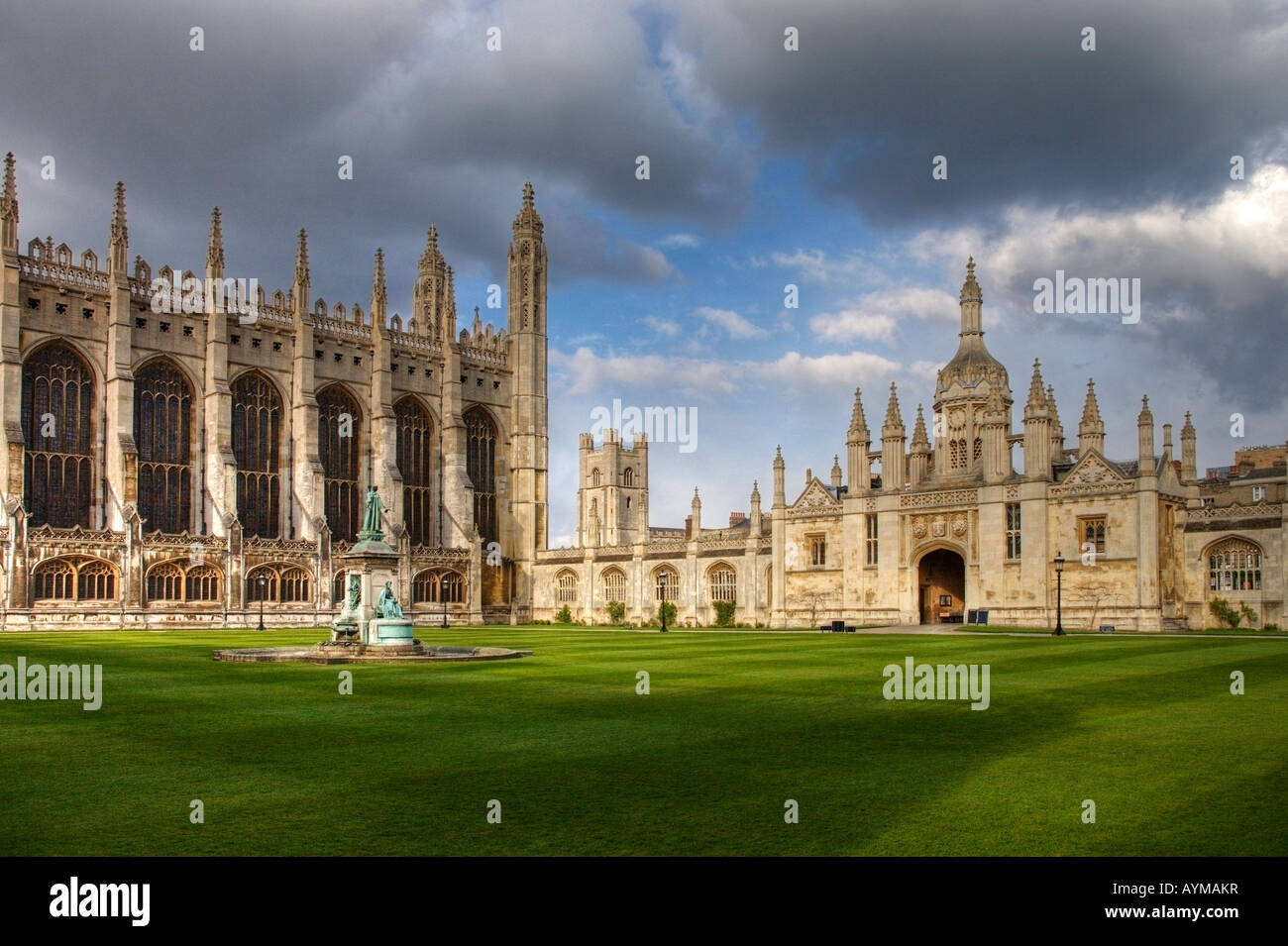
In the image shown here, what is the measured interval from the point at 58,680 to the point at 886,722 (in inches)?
540

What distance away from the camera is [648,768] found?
10.2 metres

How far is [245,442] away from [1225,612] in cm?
4970

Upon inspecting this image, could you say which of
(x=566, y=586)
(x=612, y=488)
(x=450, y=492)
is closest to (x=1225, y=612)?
(x=566, y=586)

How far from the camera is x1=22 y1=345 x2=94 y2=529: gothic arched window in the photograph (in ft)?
180

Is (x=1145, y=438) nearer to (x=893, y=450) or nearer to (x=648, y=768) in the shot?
(x=893, y=450)

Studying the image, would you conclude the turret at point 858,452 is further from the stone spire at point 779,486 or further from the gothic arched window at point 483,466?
the gothic arched window at point 483,466

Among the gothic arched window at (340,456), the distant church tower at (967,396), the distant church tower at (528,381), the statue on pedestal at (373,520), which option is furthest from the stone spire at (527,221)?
the statue on pedestal at (373,520)

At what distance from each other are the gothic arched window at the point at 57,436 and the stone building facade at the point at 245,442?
88 millimetres

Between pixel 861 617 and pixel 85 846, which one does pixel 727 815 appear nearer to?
pixel 85 846

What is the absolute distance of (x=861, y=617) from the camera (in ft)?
164

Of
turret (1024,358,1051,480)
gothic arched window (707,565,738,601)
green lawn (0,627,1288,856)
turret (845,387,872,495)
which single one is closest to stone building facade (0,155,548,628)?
gothic arched window (707,565,738,601)

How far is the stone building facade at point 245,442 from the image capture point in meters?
53.0

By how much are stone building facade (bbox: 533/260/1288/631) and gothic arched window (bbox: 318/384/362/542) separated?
1755 centimetres
